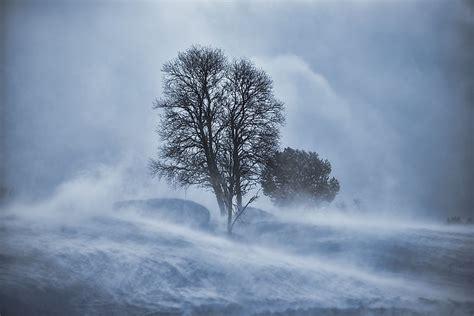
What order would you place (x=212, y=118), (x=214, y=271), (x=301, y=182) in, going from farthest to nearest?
(x=301, y=182)
(x=212, y=118)
(x=214, y=271)

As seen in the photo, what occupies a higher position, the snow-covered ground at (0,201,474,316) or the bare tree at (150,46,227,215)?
the bare tree at (150,46,227,215)

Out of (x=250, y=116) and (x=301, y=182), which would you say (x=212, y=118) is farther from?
(x=301, y=182)

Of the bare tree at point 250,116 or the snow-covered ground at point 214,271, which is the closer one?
the snow-covered ground at point 214,271

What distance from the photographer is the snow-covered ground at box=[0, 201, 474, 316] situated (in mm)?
8711

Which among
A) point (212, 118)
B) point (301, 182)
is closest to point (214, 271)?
point (212, 118)

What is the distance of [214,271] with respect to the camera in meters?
11.1

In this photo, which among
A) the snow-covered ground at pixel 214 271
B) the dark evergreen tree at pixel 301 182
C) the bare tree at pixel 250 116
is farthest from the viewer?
the dark evergreen tree at pixel 301 182

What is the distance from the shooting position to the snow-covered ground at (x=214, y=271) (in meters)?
Answer: 8.71

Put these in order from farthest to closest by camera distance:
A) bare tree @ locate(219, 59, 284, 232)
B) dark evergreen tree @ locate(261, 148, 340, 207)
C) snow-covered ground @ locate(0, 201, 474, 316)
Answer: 1. dark evergreen tree @ locate(261, 148, 340, 207)
2. bare tree @ locate(219, 59, 284, 232)
3. snow-covered ground @ locate(0, 201, 474, 316)

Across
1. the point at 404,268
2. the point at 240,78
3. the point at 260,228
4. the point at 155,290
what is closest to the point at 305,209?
the point at 260,228

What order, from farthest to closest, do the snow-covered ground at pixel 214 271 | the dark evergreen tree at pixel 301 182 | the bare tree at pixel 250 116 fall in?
the dark evergreen tree at pixel 301 182
the bare tree at pixel 250 116
the snow-covered ground at pixel 214 271

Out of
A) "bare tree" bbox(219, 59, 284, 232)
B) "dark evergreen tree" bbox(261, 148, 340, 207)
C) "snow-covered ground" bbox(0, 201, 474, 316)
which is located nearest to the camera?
"snow-covered ground" bbox(0, 201, 474, 316)

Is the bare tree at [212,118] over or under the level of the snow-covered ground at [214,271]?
over

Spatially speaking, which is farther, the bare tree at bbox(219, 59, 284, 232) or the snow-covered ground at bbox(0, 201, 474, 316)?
the bare tree at bbox(219, 59, 284, 232)
